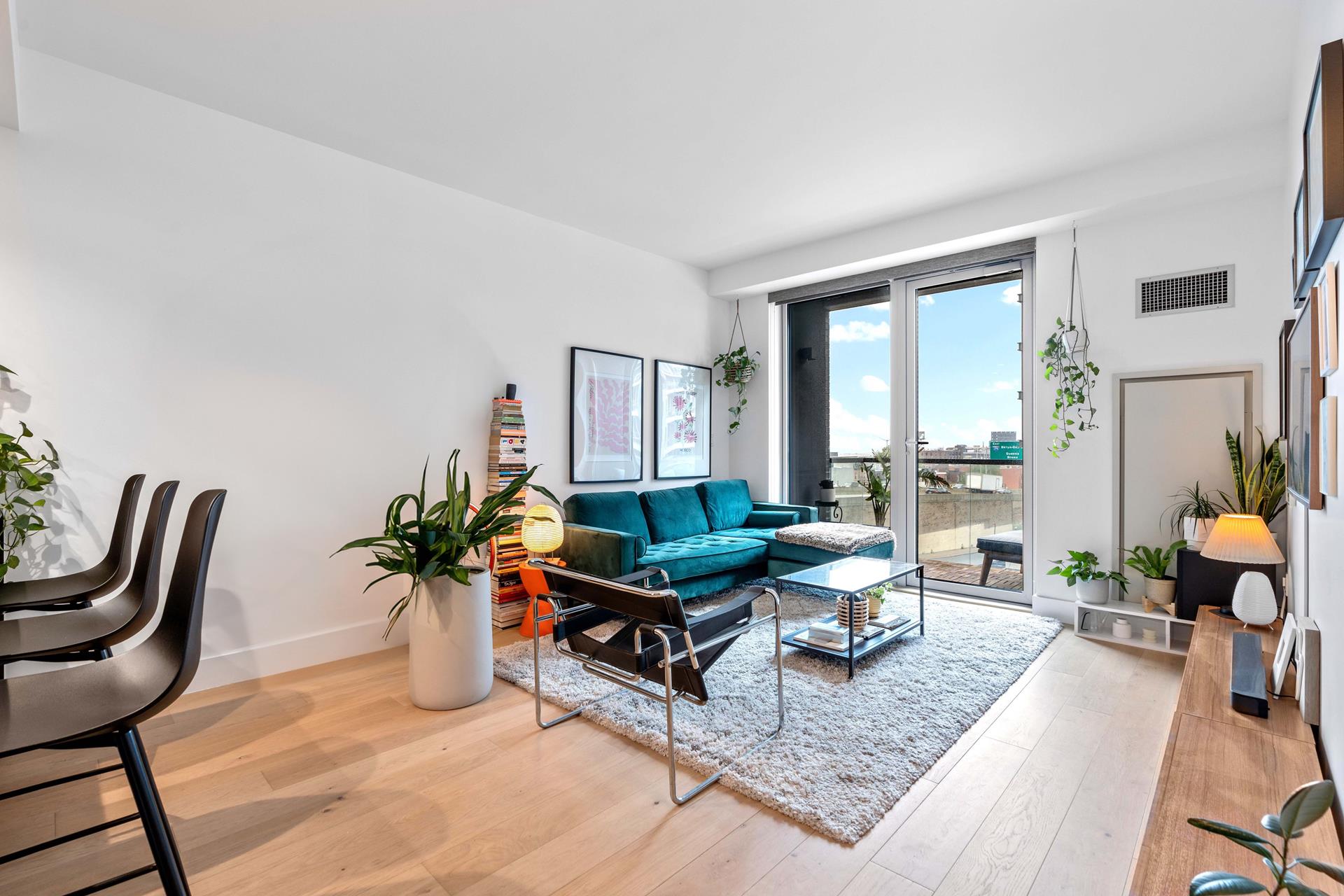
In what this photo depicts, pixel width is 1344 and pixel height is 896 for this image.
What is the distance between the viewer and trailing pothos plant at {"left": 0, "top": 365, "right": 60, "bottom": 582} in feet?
8.04

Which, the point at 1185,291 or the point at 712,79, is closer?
the point at 712,79

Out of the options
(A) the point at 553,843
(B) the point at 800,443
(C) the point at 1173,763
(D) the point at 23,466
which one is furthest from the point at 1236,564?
(D) the point at 23,466

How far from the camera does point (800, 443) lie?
5.98 meters

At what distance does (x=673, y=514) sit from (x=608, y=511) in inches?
25.3

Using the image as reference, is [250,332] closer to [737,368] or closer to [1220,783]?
[737,368]

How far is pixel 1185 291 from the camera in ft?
12.4

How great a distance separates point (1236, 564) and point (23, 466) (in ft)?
18.8

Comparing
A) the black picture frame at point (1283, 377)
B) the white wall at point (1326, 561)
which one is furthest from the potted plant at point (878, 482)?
the white wall at point (1326, 561)

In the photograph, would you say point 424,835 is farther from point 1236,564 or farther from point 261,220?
point 1236,564

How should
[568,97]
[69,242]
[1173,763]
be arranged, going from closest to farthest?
[1173,763]
[69,242]
[568,97]

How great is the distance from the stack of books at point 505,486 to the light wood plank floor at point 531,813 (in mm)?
1182


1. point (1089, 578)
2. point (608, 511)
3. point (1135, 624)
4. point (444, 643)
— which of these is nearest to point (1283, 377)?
point (1089, 578)

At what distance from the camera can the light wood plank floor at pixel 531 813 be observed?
177 cm

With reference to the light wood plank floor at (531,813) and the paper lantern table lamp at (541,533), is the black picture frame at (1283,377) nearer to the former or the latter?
the light wood plank floor at (531,813)
